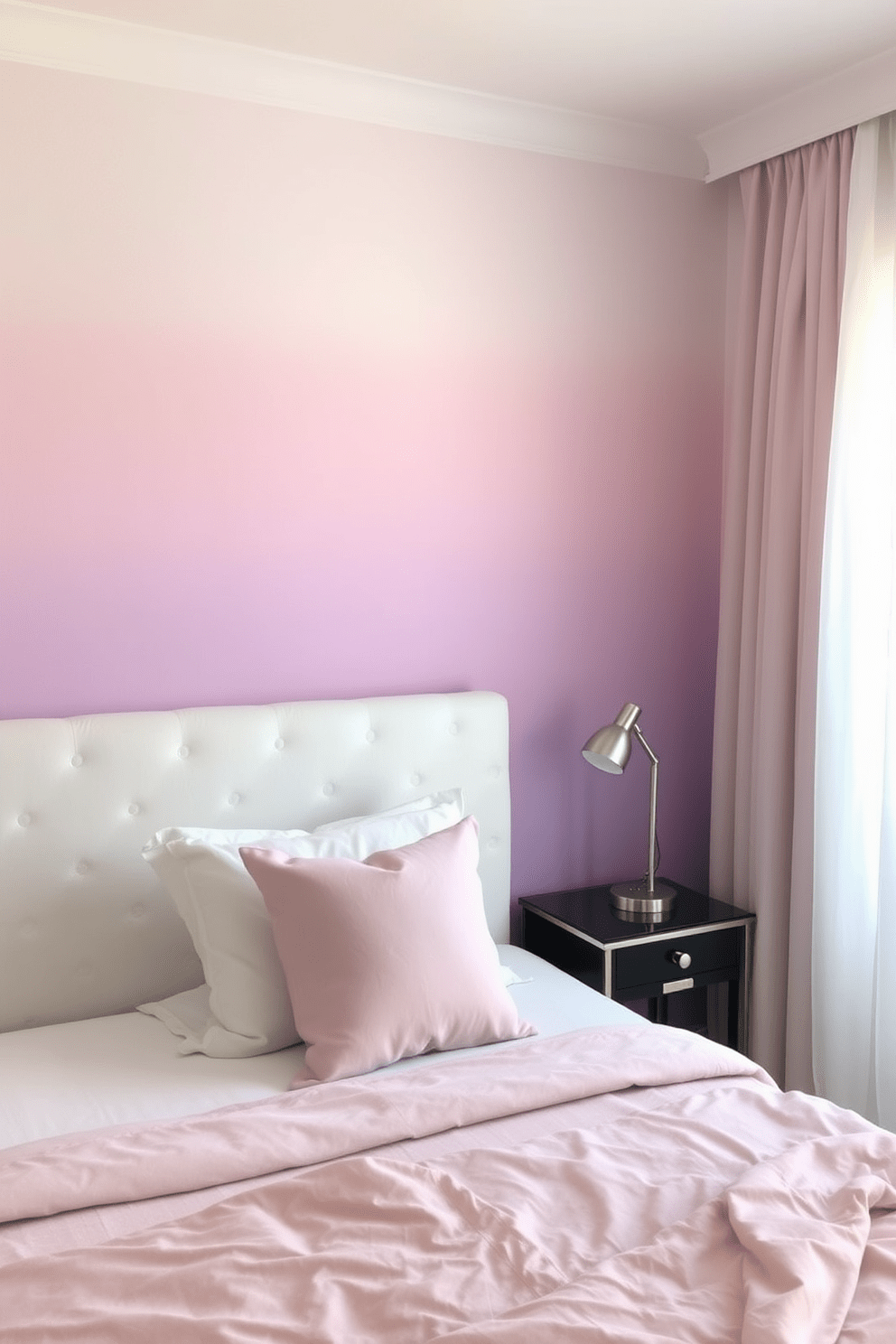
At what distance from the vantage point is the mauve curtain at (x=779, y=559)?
2.93m

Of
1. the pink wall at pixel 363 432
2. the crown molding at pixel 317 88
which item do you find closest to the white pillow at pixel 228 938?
the pink wall at pixel 363 432

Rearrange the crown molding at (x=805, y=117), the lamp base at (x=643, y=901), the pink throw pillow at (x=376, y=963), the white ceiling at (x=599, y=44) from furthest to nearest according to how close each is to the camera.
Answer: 1. the lamp base at (x=643, y=901)
2. the crown molding at (x=805, y=117)
3. the white ceiling at (x=599, y=44)
4. the pink throw pillow at (x=376, y=963)

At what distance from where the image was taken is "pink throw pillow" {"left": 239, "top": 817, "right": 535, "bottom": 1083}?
2199 millimetres

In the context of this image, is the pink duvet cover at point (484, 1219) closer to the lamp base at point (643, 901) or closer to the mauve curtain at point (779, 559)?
the lamp base at point (643, 901)

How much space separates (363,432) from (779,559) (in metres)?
1.11

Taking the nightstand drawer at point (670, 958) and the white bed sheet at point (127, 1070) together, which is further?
the nightstand drawer at point (670, 958)

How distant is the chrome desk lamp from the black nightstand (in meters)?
0.04

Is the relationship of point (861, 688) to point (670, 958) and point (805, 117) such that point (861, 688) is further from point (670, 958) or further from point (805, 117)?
point (805, 117)

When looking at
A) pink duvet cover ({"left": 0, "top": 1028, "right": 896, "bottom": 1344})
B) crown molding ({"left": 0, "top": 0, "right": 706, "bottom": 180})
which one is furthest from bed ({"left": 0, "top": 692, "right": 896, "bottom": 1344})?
crown molding ({"left": 0, "top": 0, "right": 706, "bottom": 180})

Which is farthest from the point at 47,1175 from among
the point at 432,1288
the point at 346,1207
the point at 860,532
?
the point at 860,532

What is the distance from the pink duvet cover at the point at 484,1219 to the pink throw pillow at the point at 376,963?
152 millimetres

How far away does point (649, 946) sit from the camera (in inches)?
115

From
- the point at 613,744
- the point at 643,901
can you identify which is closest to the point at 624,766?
the point at 613,744

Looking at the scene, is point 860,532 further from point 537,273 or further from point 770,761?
point 537,273
